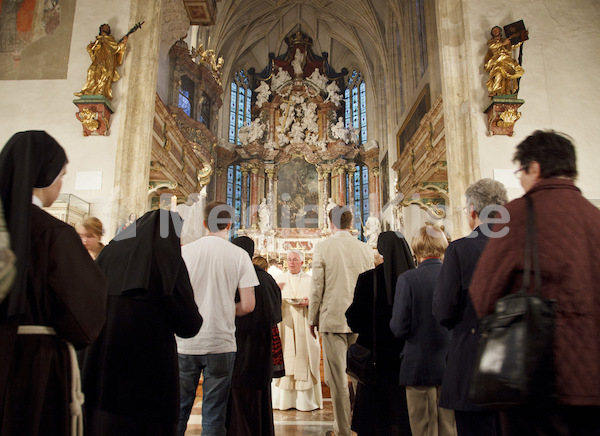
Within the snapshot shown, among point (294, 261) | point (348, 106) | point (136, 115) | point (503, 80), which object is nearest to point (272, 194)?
point (348, 106)

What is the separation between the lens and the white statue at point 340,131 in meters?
22.6

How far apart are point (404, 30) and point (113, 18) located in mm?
10920

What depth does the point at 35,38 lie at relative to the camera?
802 cm

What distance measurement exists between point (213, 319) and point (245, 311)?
269 mm

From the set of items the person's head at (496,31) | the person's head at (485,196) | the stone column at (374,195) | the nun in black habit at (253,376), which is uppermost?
the stone column at (374,195)

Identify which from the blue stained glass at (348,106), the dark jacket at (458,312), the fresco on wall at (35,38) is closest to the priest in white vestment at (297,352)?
the dark jacket at (458,312)

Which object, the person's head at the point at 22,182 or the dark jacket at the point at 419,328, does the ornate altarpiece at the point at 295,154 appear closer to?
the dark jacket at the point at 419,328

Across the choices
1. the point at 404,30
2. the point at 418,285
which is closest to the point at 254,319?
the point at 418,285

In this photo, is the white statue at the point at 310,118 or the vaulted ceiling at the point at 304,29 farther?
the white statue at the point at 310,118

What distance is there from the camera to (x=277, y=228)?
21.6m

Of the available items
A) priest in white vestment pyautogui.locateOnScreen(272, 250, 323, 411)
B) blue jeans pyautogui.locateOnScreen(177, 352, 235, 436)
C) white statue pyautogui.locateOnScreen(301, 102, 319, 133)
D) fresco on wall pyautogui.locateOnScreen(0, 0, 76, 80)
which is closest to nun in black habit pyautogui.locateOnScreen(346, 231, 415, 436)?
blue jeans pyautogui.locateOnScreen(177, 352, 235, 436)

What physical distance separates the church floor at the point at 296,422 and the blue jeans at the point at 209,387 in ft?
4.30

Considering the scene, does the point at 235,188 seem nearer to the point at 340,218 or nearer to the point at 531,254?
the point at 340,218

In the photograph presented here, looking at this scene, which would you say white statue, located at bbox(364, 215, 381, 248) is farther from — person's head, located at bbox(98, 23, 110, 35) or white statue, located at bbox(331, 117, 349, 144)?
person's head, located at bbox(98, 23, 110, 35)
